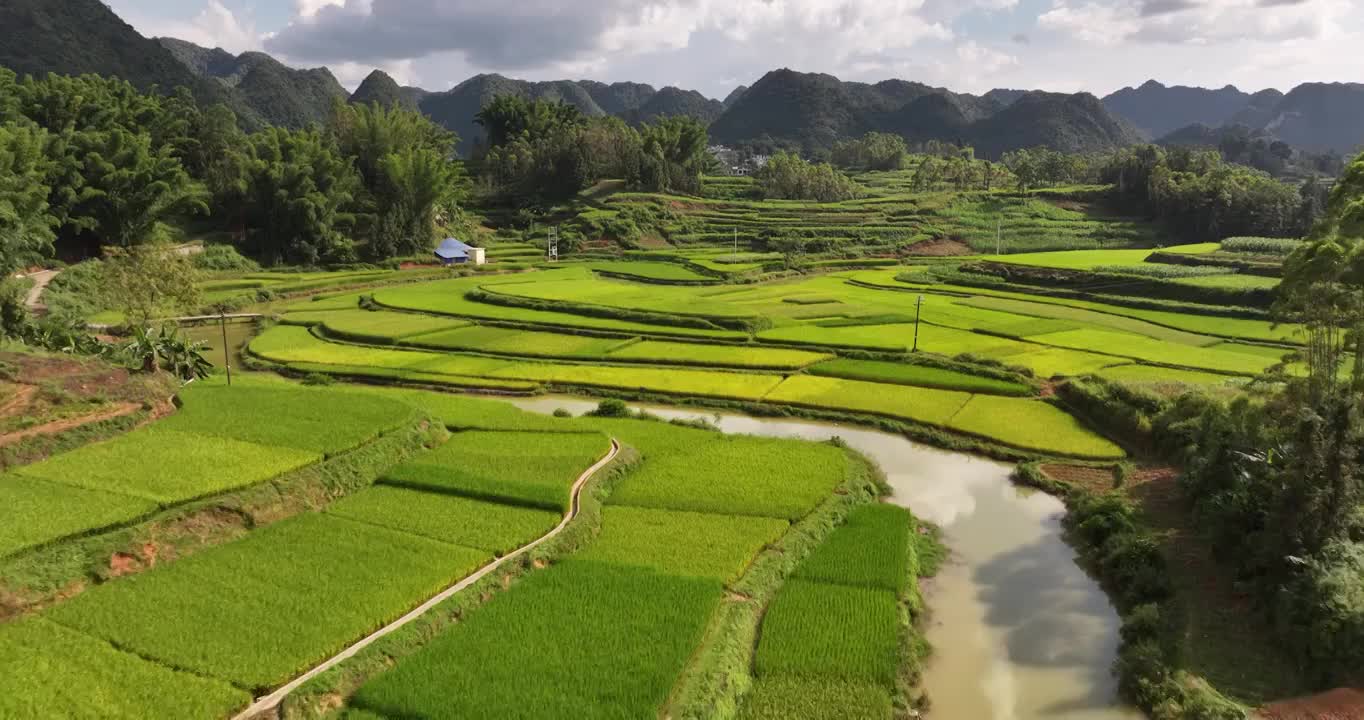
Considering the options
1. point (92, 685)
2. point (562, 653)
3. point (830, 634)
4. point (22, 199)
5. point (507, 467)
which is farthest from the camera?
point (22, 199)

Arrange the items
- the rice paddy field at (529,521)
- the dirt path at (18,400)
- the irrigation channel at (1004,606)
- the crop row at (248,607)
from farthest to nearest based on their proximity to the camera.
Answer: the dirt path at (18,400) < the irrigation channel at (1004,606) < the rice paddy field at (529,521) < the crop row at (248,607)

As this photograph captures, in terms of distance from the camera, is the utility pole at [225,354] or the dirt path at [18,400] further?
the utility pole at [225,354]

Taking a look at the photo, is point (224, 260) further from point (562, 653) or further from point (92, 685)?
point (562, 653)

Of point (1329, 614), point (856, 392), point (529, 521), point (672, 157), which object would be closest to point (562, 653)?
point (529, 521)

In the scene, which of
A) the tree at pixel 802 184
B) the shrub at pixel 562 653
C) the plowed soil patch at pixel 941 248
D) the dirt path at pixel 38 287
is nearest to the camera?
the shrub at pixel 562 653

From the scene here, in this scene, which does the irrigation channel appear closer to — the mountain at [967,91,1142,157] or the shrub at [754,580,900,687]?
the shrub at [754,580,900,687]

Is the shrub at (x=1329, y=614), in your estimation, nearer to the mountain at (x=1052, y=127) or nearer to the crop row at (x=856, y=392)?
the crop row at (x=856, y=392)

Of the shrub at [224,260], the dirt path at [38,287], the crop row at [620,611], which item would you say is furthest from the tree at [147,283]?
the shrub at [224,260]

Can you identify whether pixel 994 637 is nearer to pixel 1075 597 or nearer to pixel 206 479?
pixel 1075 597
